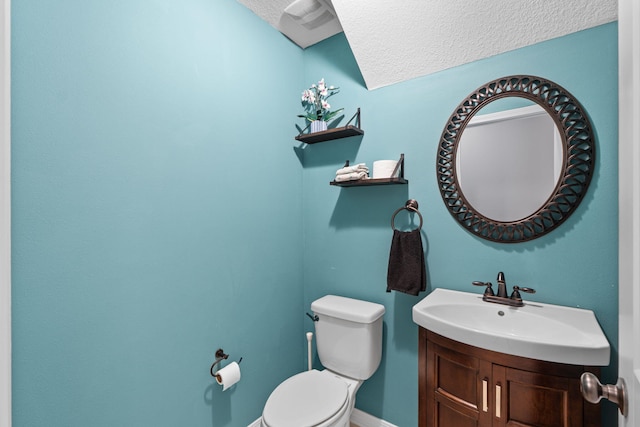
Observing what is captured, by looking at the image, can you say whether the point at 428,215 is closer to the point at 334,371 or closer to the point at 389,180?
the point at 389,180

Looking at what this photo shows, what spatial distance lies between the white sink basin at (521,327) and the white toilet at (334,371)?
1.36 feet

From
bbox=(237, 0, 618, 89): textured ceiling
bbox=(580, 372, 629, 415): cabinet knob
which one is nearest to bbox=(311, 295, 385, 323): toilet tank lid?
bbox=(580, 372, 629, 415): cabinet knob

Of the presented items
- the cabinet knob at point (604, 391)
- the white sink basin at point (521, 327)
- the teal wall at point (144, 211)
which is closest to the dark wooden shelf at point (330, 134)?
the teal wall at point (144, 211)

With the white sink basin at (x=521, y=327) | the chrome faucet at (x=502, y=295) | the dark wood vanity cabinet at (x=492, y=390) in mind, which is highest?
the chrome faucet at (x=502, y=295)

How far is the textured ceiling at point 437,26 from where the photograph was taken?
4.15ft

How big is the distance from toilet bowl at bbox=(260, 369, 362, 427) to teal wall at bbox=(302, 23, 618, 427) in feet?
1.44

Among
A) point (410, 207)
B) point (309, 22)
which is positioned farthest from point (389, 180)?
point (309, 22)

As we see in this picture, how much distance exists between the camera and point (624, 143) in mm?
583

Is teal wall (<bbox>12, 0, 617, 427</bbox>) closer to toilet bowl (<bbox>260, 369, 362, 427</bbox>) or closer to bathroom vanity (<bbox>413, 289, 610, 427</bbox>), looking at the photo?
bathroom vanity (<bbox>413, 289, 610, 427</bbox>)

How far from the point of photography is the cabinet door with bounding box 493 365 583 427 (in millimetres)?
972

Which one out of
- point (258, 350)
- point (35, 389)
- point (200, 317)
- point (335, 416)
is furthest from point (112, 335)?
point (335, 416)

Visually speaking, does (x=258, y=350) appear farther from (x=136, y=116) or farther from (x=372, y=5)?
(x=372, y=5)

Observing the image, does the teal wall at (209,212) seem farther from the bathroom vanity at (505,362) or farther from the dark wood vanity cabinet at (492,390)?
the dark wood vanity cabinet at (492,390)

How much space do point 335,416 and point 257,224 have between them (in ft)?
3.43
